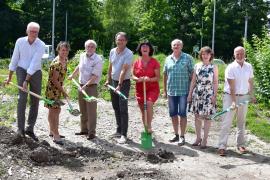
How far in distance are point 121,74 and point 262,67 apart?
5.63 meters

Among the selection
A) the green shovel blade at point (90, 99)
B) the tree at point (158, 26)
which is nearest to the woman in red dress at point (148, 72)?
the green shovel blade at point (90, 99)

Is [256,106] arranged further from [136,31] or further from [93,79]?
[136,31]

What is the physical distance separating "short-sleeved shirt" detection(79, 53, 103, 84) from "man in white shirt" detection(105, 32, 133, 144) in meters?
0.25

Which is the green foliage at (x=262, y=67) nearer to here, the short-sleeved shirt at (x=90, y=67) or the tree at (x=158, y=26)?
the short-sleeved shirt at (x=90, y=67)

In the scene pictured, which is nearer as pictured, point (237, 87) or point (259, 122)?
point (237, 87)

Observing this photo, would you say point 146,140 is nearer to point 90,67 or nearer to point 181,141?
point 181,141

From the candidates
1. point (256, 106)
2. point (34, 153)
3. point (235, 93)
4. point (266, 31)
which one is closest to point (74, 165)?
point (34, 153)

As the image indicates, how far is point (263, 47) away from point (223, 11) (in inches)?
1533

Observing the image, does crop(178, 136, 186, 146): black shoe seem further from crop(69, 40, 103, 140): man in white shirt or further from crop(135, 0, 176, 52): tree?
crop(135, 0, 176, 52): tree

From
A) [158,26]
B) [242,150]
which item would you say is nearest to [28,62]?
[242,150]

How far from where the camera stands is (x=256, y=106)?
1248 centimetres

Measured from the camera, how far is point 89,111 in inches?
335

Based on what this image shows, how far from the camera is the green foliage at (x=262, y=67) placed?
1261cm

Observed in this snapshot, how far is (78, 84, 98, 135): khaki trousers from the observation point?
848cm
